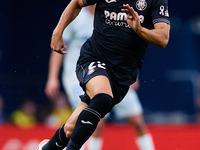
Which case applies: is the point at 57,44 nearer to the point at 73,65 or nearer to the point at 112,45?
the point at 112,45

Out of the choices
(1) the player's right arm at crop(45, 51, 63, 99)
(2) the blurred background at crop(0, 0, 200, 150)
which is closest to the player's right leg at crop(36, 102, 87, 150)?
(1) the player's right arm at crop(45, 51, 63, 99)

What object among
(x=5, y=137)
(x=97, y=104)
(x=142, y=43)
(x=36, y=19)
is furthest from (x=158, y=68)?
(x=97, y=104)

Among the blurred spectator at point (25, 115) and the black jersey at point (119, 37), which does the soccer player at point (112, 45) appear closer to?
the black jersey at point (119, 37)

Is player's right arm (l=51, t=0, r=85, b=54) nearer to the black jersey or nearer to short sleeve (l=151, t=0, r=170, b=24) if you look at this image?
the black jersey

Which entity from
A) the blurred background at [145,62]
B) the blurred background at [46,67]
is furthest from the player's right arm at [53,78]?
the blurred background at [145,62]

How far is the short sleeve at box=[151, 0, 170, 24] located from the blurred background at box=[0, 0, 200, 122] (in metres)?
5.11

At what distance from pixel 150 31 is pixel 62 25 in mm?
698

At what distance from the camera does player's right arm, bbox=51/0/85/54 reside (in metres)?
3.07

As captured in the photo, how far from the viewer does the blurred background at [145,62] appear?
8234 millimetres

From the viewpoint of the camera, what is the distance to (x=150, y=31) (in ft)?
9.38

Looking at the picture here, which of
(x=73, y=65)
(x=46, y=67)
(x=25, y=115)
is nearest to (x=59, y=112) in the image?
(x=25, y=115)

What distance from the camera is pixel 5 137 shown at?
519cm

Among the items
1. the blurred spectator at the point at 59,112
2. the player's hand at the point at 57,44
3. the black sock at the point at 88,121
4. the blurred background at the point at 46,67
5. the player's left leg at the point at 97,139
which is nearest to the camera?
the black sock at the point at 88,121

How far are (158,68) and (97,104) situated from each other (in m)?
6.32
